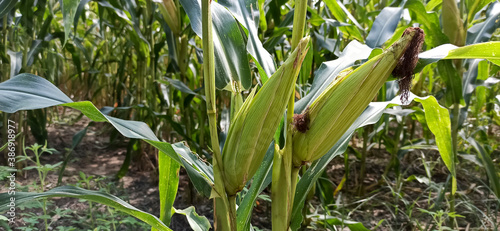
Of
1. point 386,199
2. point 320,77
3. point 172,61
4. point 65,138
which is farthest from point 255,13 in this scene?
point 65,138

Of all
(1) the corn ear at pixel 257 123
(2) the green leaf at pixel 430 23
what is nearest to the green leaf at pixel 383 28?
(2) the green leaf at pixel 430 23

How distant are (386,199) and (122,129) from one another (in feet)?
5.13

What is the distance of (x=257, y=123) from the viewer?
61 centimetres

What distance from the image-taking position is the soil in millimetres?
1634

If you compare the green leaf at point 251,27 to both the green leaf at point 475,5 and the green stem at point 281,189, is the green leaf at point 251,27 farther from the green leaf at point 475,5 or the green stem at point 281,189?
the green leaf at point 475,5

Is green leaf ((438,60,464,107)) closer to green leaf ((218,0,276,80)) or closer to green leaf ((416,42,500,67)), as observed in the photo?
green leaf ((416,42,500,67))

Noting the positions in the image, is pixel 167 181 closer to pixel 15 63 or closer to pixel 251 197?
pixel 251 197

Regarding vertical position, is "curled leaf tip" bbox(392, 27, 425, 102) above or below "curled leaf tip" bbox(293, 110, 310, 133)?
above

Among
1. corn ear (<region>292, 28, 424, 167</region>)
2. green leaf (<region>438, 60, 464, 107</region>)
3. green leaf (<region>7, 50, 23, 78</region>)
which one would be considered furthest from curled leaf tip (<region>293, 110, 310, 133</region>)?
green leaf (<region>7, 50, 23, 78</region>)

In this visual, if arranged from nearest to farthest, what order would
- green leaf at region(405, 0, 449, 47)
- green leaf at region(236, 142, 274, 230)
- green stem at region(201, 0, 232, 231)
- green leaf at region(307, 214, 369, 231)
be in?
green stem at region(201, 0, 232, 231), green leaf at region(236, 142, 274, 230), green leaf at region(307, 214, 369, 231), green leaf at region(405, 0, 449, 47)

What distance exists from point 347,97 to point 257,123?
151 mm

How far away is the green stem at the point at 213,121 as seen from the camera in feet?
1.90

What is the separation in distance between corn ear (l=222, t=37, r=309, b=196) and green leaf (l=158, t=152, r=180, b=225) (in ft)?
0.77

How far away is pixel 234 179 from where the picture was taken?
0.65 meters
